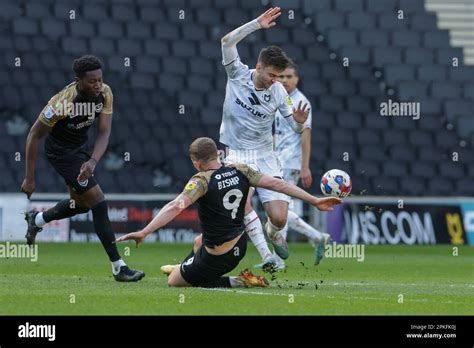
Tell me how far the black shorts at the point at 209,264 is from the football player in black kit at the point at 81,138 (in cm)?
88

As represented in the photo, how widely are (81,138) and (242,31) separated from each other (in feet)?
6.14

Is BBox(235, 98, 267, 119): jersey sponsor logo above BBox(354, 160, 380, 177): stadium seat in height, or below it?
above

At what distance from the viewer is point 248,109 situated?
1155 cm

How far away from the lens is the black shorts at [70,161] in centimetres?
1119

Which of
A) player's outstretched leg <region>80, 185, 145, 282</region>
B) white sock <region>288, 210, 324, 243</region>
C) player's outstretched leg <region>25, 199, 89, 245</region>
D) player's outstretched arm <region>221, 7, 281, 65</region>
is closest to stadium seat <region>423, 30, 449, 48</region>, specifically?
white sock <region>288, 210, 324, 243</region>

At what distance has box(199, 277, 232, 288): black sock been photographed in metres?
10.3

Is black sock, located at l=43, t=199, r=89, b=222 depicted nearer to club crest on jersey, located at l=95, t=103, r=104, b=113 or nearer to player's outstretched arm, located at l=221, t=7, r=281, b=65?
club crest on jersey, located at l=95, t=103, r=104, b=113

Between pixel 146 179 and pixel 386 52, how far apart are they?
6.39m

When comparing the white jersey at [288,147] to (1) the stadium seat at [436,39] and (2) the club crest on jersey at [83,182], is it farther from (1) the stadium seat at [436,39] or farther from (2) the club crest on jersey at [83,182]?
(1) the stadium seat at [436,39]

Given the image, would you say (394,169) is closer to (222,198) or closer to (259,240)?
(259,240)

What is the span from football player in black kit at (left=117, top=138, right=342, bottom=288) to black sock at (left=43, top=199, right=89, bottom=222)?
1.72 m

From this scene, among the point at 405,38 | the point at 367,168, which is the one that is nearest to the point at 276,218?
the point at 367,168

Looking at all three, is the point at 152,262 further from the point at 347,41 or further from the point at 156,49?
the point at 347,41
